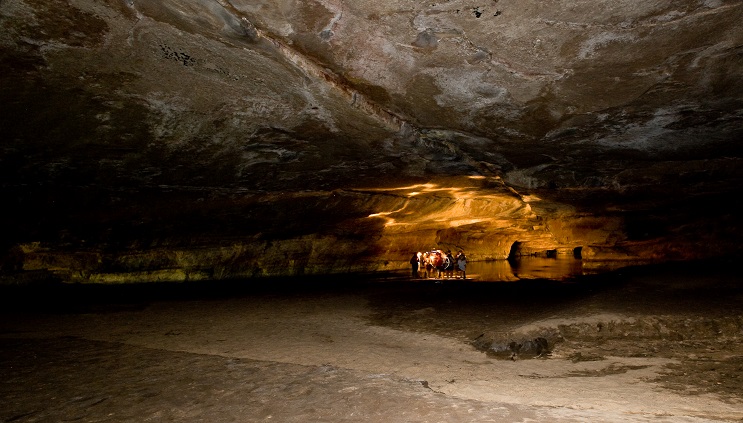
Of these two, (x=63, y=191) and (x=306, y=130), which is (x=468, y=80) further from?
(x=63, y=191)

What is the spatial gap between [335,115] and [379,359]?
3385 millimetres

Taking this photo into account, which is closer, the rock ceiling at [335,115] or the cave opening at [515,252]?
the rock ceiling at [335,115]

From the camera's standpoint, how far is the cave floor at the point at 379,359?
3000mm

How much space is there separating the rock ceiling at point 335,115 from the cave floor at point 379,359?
8.14ft

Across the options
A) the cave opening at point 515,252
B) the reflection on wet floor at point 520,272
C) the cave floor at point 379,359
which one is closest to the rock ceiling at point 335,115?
the cave floor at point 379,359

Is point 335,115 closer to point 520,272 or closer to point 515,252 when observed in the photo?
point 520,272

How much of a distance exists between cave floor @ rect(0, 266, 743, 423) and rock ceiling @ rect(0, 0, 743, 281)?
2480 millimetres

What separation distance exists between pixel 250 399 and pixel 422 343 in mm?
2881

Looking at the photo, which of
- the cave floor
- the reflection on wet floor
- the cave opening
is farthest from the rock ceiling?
the cave opening

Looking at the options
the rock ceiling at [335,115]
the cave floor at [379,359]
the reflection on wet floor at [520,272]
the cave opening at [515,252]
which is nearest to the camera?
the cave floor at [379,359]

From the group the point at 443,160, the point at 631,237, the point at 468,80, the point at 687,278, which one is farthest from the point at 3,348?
the point at 631,237

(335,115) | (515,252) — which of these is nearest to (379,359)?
(335,115)

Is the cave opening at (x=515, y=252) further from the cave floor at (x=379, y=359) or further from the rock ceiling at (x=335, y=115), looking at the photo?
the cave floor at (x=379, y=359)

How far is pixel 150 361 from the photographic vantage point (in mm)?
4230
